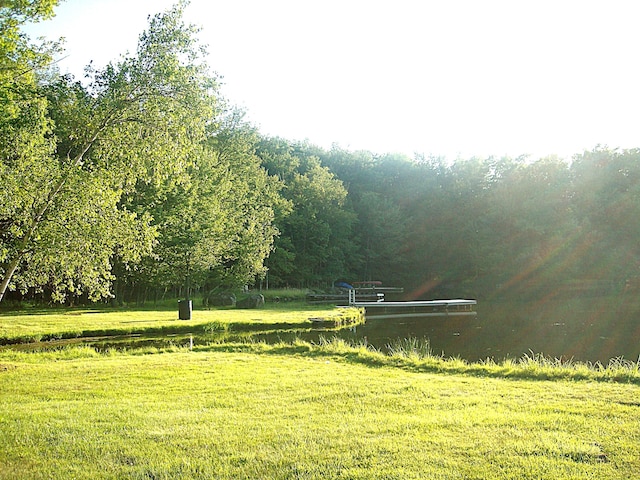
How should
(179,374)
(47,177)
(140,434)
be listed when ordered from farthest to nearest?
1. (47,177)
2. (179,374)
3. (140,434)

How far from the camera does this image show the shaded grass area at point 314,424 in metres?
4.65

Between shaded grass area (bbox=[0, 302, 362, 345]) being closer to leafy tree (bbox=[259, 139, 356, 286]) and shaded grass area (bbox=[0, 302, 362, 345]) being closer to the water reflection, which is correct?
the water reflection

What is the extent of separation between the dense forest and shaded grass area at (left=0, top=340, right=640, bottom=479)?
3.26m

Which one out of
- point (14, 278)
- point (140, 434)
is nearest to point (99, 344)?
point (14, 278)

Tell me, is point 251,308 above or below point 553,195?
below

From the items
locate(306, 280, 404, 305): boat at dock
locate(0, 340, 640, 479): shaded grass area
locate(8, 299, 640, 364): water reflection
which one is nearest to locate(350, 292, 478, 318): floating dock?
locate(8, 299, 640, 364): water reflection

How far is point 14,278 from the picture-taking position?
11.8m

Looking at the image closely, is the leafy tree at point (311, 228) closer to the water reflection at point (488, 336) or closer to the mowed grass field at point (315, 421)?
the water reflection at point (488, 336)

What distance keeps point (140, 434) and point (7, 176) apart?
21.8ft

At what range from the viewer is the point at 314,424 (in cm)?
594

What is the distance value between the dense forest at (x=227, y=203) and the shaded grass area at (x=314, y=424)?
10.7 ft

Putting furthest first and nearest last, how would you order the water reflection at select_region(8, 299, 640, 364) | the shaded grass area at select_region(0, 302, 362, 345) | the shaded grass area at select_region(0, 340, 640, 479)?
the shaded grass area at select_region(0, 302, 362, 345), the water reflection at select_region(8, 299, 640, 364), the shaded grass area at select_region(0, 340, 640, 479)

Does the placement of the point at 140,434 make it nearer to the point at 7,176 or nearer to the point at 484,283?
the point at 7,176

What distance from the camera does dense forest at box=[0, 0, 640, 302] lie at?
34.6ft
